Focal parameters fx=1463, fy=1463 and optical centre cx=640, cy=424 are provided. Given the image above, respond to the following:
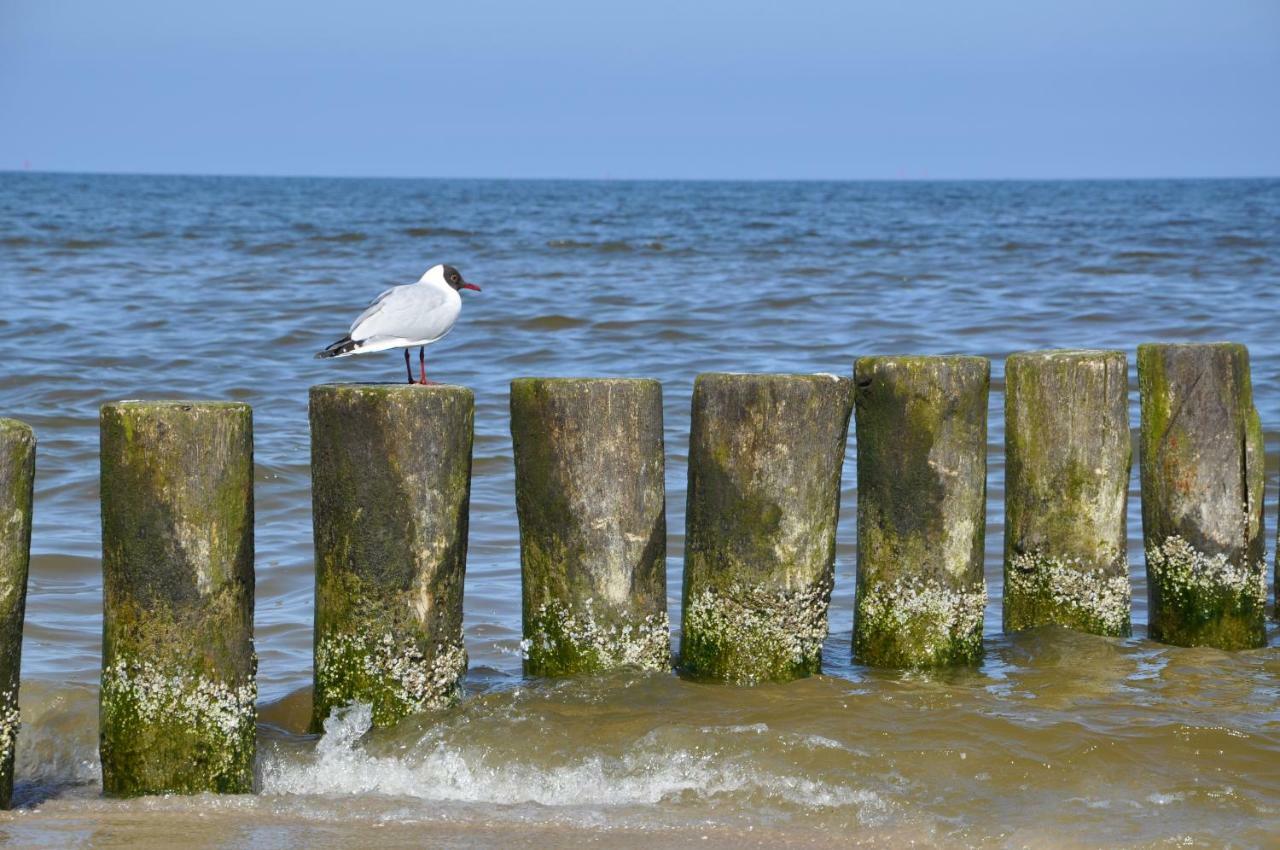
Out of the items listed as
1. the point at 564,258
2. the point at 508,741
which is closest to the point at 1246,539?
the point at 508,741

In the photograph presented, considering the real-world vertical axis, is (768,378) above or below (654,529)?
above

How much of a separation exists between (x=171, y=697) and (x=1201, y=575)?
377cm

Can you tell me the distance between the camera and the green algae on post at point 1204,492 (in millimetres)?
5504

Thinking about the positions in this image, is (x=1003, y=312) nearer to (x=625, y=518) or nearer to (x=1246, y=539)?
(x=1246, y=539)

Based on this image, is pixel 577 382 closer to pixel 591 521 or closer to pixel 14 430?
pixel 591 521

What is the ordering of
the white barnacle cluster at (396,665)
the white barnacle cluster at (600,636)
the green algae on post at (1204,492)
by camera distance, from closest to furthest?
the white barnacle cluster at (396,665), the white barnacle cluster at (600,636), the green algae on post at (1204,492)

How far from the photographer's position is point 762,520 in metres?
4.93

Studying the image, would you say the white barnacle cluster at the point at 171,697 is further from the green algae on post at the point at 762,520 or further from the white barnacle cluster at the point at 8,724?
the green algae on post at the point at 762,520

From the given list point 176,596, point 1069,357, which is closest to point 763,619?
point 1069,357

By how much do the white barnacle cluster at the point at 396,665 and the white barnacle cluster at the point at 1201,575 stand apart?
9.12ft

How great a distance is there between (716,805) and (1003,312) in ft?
41.9

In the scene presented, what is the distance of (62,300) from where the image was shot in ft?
57.2

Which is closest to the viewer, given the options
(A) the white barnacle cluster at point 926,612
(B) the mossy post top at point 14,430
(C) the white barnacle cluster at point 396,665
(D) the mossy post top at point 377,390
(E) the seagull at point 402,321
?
(B) the mossy post top at point 14,430

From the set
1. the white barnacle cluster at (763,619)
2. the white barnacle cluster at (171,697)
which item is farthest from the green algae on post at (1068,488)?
the white barnacle cluster at (171,697)
